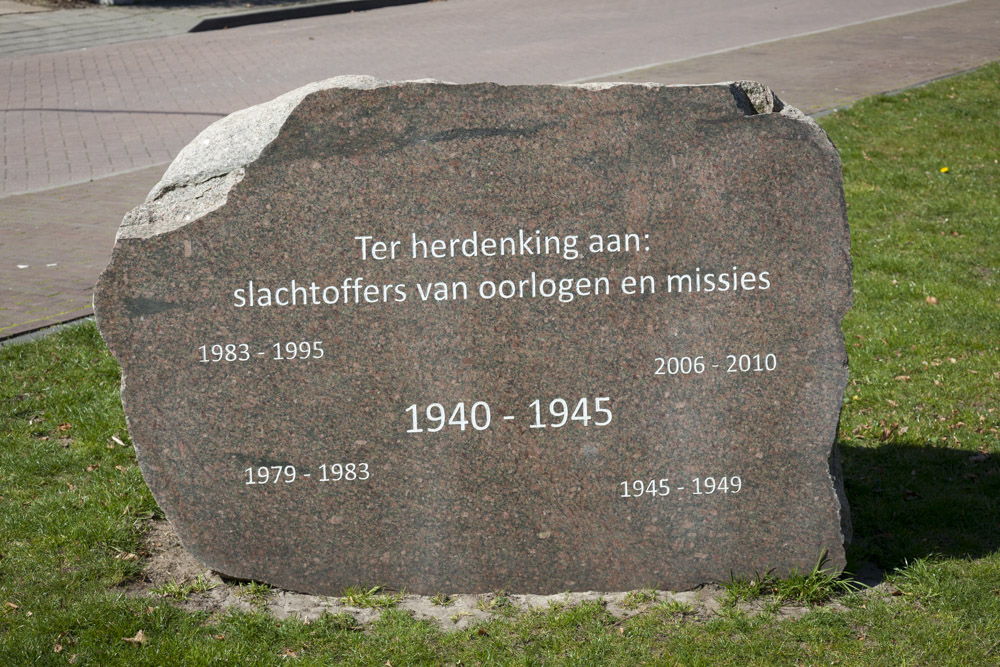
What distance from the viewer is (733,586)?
3758mm

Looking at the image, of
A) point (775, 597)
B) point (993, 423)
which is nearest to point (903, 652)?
point (775, 597)

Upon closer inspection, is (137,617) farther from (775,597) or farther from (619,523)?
(775,597)

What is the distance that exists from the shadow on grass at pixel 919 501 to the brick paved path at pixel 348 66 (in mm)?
4730

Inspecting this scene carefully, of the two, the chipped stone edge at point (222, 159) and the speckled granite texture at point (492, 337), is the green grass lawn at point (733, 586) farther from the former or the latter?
the chipped stone edge at point (222, 159)

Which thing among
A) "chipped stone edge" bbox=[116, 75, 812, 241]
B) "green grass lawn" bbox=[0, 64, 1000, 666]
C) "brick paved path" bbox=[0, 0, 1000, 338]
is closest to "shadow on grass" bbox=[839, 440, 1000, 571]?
"green grass lawn" bbox=[0, 64, 1000, 666]

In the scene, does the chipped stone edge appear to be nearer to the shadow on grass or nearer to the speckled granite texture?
the speckled granite texture

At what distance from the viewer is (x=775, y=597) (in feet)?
Answer: 12.3

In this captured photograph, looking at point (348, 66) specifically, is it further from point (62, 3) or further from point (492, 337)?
point (492, 337)

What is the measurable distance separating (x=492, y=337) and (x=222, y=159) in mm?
1117

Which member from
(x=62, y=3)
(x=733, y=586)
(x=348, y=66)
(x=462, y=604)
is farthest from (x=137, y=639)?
(x=62, y=3)

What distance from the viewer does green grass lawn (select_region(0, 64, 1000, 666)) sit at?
3432 mm

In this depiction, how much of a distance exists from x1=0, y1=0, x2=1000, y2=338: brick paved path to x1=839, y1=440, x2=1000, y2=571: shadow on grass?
4.73 metres

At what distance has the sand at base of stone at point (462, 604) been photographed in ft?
12.0

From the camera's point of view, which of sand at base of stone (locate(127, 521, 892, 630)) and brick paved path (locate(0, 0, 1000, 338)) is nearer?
sand at base of stone (locate(127, 521, 892, 630))
